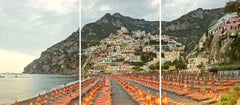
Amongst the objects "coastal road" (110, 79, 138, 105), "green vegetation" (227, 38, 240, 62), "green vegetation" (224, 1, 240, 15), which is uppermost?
"green vegetation" (224, 1, 240, 15)

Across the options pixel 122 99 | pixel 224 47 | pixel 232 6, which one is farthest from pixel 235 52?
pixel 122 99

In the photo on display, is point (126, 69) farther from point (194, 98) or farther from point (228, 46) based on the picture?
point (194, 98)

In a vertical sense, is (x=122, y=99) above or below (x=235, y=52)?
below

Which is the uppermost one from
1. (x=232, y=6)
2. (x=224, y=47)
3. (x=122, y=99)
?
(x=232, y=6)

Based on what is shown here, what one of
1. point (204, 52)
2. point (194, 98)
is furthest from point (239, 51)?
point (194, 98)

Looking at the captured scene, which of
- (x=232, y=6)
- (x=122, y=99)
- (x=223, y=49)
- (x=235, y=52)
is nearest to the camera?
(x=122, y=99)

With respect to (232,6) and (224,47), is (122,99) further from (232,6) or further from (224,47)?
(224,47)

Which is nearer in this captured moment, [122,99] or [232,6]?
[122,99]

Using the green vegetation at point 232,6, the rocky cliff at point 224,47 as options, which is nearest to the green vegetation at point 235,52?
the rocky cliff at point 224,47

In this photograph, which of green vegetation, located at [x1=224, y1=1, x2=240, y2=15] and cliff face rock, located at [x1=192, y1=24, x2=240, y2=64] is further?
green vegetation, located at [x1=224, y1=1, x2=240, y2=15]

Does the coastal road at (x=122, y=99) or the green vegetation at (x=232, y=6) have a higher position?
the green vegetation at (x=232, y=6)

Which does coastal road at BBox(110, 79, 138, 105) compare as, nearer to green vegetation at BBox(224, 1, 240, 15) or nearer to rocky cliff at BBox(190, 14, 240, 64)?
rocky cliff at BBox(190, 14, 240, 64)

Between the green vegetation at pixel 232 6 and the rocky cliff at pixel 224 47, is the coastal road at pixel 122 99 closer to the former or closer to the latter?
the rocky cliff at pixel 224 47

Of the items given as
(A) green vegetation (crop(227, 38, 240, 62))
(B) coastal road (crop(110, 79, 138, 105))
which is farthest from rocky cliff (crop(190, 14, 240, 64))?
(B) coastal road (crop(110, 79, 138, 105))
